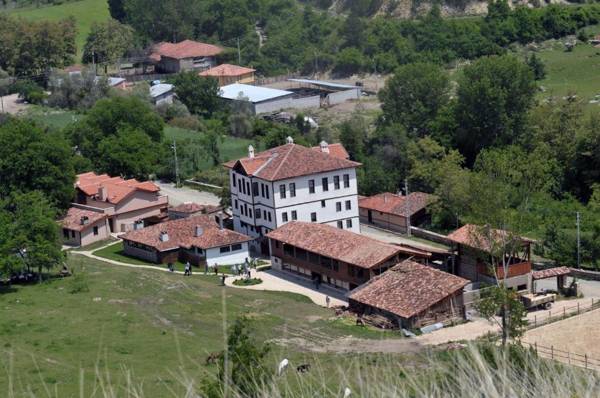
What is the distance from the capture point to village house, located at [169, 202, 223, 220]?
5534cm

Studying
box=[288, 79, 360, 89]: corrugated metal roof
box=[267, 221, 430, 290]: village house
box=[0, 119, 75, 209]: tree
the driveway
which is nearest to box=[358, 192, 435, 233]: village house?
box=[267, 221, 430, 290]: village house

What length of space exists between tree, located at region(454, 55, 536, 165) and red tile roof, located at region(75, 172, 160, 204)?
61.5ft

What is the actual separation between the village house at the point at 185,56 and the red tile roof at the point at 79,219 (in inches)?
1863

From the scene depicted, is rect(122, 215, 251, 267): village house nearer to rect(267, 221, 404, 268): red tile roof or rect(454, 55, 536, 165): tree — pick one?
rect(267, 221, 404, 268): red tile roof

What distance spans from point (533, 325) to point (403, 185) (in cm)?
2492

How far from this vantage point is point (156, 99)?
86500mm

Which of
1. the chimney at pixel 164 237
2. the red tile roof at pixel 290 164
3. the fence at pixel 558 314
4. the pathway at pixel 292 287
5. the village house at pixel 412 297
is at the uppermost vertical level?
the red tile roof at pixel 290 164

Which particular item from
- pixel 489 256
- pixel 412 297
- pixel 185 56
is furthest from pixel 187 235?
pixel 185 56

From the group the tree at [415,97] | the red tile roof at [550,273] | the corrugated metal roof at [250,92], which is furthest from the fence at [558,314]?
the corrugated metal roof at [250,92]

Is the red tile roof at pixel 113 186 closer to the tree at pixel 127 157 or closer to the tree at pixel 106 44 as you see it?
the tree at pixel 127 157

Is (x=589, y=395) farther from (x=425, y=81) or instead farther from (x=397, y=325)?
(x=425, y=81)

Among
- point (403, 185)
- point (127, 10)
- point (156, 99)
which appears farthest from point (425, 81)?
point (127, 10)

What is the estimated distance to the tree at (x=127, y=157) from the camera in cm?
6278

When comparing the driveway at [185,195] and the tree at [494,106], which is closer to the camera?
the driveway at [185,195]
